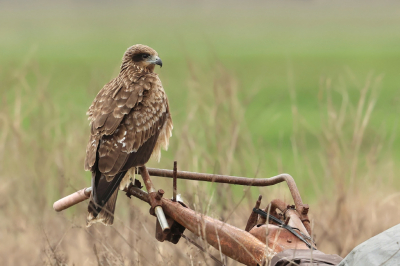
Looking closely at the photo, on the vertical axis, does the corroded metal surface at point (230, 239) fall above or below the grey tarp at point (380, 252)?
below

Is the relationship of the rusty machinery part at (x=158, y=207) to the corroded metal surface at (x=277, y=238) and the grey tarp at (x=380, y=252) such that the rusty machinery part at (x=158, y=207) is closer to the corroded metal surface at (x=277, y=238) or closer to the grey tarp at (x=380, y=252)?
the corroded metal surface at (x=277, y=238)

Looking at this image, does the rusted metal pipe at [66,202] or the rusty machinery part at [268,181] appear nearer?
the rusty machinery part at [268,181]

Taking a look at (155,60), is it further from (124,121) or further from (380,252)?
(380,252)

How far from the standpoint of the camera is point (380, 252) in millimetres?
1446

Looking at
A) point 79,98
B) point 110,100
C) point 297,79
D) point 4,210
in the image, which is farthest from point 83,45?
point 110,100

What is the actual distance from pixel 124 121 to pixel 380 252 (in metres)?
2.04

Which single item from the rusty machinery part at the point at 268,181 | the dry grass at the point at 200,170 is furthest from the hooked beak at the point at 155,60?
the rusty machinery part at the point at 268,181

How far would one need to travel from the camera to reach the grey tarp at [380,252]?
55.5 inches

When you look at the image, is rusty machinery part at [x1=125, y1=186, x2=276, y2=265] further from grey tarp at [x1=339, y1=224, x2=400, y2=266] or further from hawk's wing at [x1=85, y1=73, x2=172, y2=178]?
hawk's wing at [x1=85, y1=73, x2=172, y2=178]

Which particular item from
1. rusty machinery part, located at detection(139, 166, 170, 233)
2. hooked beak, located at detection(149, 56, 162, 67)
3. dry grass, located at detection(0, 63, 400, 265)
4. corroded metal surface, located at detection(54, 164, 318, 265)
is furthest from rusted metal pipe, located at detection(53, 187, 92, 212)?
hooked beak, located at detection(149, 56, 162, 67)

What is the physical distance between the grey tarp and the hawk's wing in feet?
5.10

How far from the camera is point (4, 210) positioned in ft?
19.7

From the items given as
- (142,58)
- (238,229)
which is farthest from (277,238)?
(142,58)

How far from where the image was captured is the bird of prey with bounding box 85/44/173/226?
2758 millimetres
